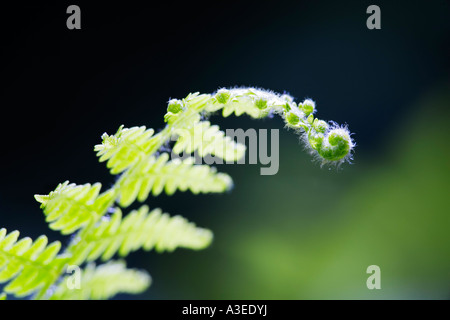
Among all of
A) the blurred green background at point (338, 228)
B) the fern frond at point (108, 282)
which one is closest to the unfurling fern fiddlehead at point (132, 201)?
the fern frond at point (108, 282)

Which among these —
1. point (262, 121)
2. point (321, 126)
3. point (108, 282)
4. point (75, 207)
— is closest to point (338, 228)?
point (262, 121)

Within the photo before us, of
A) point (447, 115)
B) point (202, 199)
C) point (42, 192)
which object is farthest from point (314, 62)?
point (42, 192)

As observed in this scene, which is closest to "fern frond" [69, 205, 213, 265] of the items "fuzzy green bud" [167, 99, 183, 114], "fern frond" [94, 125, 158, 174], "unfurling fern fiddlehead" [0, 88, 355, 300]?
"unfurling fern fiddlehead" [0, 88, 355, 300]

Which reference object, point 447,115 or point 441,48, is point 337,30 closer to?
point 441,48

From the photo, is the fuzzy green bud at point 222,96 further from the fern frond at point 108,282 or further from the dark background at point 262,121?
the dark background at point 262,121

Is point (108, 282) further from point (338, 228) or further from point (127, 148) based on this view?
point (338, 228)

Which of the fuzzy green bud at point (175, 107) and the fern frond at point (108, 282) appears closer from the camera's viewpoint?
the fern frond at point (108, 282)
